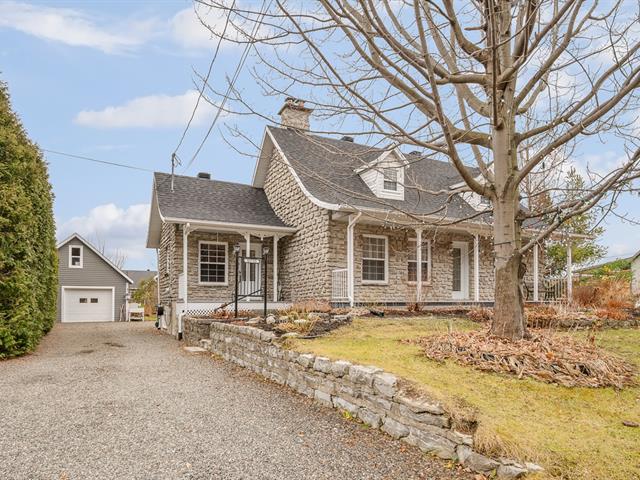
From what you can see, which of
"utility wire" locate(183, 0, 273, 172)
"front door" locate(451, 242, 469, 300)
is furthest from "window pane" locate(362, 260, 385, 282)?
"utility wire" locate(183, 0, 273, 172)

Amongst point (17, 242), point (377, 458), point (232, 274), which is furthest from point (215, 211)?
point (377, 458)

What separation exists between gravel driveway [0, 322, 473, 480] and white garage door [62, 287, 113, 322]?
1786cm

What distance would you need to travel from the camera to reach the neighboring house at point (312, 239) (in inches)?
521

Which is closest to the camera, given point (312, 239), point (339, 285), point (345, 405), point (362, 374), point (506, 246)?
point (362, 374)

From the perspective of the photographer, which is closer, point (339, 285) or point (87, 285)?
point (339, 285)

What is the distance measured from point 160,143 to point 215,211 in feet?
10.6

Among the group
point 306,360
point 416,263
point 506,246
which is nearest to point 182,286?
point 416,263

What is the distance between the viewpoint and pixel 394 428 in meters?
4.09

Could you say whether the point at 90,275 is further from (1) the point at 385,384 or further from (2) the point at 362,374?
(1) the point at 385,384

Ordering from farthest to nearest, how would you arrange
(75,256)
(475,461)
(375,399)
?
(75,256), (375,399), (475,461)

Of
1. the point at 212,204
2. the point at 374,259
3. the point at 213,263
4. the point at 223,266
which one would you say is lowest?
the point at 223,266

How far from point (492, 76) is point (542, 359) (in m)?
3.13

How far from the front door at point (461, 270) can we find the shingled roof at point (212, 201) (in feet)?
20.6

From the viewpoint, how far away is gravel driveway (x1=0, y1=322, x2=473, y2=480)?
3463mm
